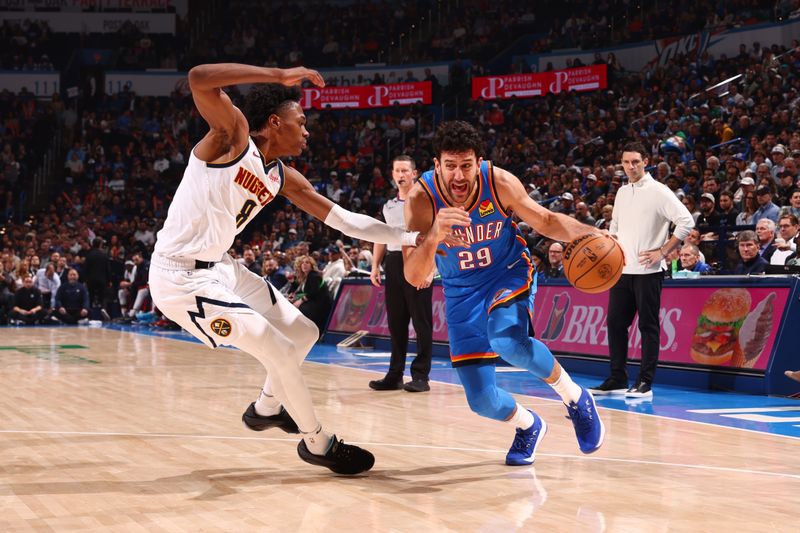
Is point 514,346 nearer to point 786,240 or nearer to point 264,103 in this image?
point 264,103

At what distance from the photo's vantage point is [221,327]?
192 inches

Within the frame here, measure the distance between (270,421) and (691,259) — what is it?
690cm

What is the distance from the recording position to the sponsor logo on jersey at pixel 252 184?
16.1ft

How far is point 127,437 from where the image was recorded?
638 cm

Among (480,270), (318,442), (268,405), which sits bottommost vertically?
(318,442)

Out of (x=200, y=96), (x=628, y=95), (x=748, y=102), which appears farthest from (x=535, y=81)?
(x=200, y=96)

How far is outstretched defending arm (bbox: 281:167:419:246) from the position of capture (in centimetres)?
524

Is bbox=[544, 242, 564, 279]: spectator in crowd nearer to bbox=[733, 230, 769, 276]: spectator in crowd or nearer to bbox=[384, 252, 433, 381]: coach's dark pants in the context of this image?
bbox=[733, 230, 769, 276]: spectator in crowd

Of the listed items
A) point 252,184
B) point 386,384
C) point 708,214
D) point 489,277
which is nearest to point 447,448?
point 489,277

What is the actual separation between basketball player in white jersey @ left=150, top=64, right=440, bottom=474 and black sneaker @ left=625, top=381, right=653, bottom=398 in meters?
4.09

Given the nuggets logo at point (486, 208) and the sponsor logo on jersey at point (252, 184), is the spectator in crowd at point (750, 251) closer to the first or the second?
the nuggets logo at point (486, 208)

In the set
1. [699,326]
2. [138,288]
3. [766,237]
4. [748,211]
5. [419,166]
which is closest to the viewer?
[699,326]

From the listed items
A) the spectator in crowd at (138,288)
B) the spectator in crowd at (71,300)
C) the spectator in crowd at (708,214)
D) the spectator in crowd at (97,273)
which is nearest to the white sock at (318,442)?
the spectator in crowd at (708,214)

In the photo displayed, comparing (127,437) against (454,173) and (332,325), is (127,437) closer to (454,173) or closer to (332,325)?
(454,173)
